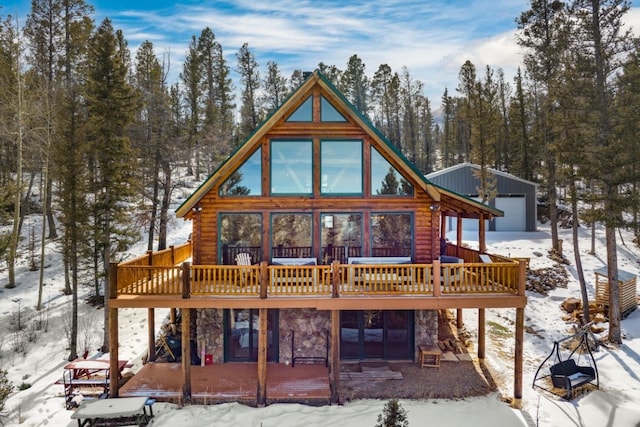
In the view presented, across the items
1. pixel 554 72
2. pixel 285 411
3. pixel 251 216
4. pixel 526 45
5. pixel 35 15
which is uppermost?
pixel 35 15

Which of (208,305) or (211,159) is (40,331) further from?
(211,159)

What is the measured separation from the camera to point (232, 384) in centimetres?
1072

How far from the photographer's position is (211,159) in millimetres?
28797

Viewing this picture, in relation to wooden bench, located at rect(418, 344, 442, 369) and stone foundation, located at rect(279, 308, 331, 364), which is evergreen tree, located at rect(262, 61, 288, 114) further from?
wooden bench, located at rect(418, 344, 442, 369)

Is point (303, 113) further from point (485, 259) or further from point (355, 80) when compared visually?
point (355, 80)

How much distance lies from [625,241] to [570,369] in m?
21.5

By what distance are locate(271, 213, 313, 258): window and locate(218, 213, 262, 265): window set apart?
1.78 ft

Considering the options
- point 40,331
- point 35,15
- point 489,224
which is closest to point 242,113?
point 35,15

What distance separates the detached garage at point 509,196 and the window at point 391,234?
1824 cm

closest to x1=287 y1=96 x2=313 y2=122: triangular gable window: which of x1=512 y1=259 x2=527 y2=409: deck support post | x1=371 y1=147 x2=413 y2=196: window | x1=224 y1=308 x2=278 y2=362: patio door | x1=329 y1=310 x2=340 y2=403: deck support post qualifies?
x1=371 y1=147 x2=413 y2=196: window

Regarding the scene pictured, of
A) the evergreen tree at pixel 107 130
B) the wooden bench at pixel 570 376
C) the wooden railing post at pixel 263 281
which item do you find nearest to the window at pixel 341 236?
the wooden railing post at pixel 263 281

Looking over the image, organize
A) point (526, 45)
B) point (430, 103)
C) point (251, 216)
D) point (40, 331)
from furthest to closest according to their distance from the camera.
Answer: point (430, 103)
point (526, 45)
point (40, 331)
point (251, 216)

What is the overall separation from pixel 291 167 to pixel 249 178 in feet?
4.53

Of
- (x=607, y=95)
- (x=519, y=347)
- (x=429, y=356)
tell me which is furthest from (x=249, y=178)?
(x=607, y=95)
